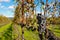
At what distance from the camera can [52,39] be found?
11117 millimetres

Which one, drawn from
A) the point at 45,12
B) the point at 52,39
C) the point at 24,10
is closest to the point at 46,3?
the point at 45,12

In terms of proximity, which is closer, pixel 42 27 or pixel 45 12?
pixel 42 27

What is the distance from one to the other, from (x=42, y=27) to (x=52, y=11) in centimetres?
177

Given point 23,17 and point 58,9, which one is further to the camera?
point 58,9

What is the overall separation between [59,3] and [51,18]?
2.88ft

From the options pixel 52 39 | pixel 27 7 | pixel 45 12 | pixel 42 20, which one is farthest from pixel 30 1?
pixel 52 39

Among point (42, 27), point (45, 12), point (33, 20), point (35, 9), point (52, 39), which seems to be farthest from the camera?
point (52, 39)

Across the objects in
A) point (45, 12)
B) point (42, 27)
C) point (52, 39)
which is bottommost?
point (52, 39)

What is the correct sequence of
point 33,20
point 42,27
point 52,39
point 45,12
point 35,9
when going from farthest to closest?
point 52,39, point 33,20, point 35,9, point 45,12, point 42,27

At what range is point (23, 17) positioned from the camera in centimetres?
865

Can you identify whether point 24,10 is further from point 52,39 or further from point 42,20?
point 52,39

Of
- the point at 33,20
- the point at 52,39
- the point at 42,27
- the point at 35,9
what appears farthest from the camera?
the point at 52,39

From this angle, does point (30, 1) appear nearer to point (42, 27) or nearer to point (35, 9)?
point (35, 9)

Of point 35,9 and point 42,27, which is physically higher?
point 35,9
